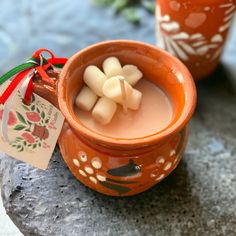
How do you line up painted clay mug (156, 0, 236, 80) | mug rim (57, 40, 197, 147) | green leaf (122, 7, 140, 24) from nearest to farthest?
mug rim (57, 40, 197, 147), painted clay mug (156, 0, 236, 80), green leaf (122, 7, 140, 24)

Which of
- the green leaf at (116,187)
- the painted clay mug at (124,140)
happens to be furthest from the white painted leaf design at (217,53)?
the green leaf at (116,187)

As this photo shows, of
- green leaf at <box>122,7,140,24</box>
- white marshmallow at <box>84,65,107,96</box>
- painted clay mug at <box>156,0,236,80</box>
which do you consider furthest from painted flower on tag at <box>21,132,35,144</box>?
green leaf at <box>122,7,140,24</box>

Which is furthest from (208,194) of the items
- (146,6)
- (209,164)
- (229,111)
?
(146,6)

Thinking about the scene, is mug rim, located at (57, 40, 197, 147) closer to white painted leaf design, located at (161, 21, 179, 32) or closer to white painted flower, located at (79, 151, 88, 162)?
white painted flower, located at (79, 151, 88, 162)

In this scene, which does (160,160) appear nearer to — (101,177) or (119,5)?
(101,177)

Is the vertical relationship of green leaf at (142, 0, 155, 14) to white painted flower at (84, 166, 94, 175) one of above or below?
below

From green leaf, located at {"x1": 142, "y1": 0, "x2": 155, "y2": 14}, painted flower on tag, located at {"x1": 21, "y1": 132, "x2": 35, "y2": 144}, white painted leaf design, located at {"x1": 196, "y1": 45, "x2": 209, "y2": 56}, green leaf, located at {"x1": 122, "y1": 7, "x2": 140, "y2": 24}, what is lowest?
green leaf, located at {"x1": 142, "y1": 0, "x2": 155, "y2": 14}

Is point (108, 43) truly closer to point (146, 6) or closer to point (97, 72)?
point (97, 72)
